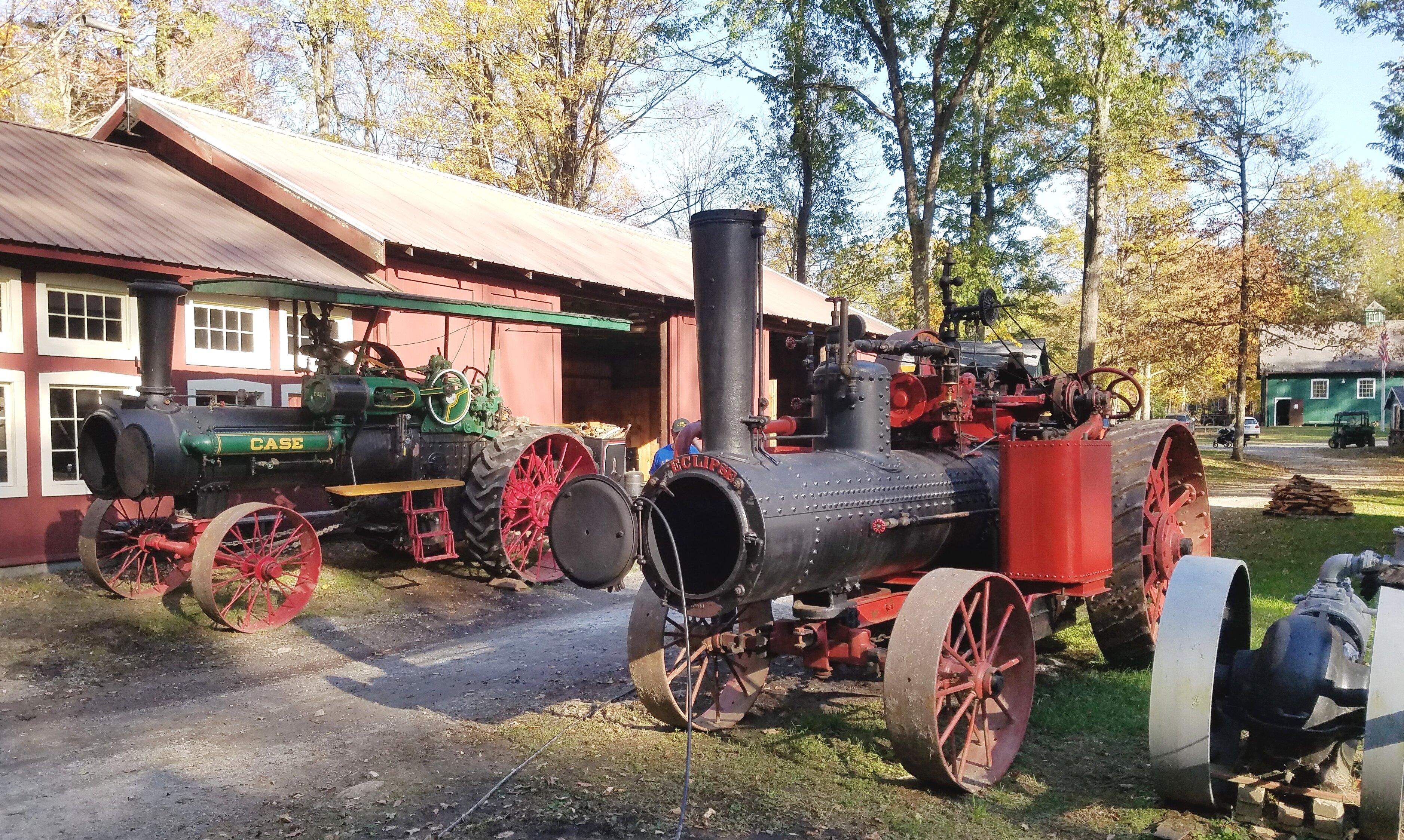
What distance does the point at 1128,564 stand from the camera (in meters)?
5.94

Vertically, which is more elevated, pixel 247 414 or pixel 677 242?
pixel 677 242

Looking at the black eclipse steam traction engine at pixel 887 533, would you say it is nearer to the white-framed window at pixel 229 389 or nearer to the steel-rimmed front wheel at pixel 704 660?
the steel-rimmed front wheel at pixel 704 660

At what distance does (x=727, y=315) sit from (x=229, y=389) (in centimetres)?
802

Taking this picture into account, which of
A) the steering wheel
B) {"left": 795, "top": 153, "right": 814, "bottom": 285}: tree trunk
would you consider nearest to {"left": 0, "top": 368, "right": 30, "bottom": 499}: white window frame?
the steering wheel

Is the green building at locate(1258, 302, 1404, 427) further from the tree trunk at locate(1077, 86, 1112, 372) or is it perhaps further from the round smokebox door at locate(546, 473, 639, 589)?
the round smokebox door at locate(546, 473, 639, 589)

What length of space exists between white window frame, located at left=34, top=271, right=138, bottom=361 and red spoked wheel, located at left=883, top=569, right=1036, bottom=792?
8.59m

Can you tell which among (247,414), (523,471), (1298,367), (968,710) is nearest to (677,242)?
(523,471)

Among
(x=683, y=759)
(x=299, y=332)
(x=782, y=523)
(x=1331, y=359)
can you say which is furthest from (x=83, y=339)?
(x=1331, y=359)

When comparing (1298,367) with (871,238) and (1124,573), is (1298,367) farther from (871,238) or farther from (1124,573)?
(1124,573)

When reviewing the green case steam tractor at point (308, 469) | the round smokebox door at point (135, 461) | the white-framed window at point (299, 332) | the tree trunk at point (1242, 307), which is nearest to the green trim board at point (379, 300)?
the green case steam tractor at point (308, 469)

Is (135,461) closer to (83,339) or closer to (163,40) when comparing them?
(83,339)

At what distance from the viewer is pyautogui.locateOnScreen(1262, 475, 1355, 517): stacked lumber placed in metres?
13.4

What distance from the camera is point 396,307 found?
9211 mm

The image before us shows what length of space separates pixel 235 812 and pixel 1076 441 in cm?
428
